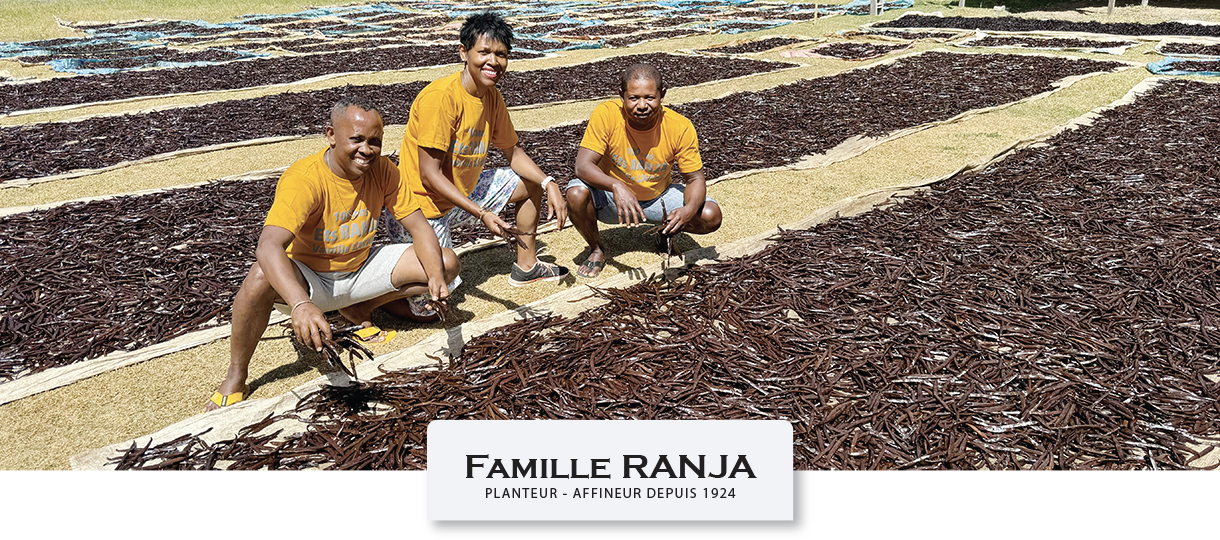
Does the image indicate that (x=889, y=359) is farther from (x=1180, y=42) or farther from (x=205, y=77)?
(x=1180, y=42)

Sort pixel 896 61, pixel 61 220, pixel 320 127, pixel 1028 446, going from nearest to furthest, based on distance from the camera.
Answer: pixel 1028 446, pixel 61 220, pixel 320 127, pixel 896 61

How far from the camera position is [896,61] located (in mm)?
13078

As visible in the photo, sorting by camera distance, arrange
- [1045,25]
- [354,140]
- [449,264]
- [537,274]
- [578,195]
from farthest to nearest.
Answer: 1. [1045,25]
2. [537,274]
3. [578,195]
4. [449,264]
5. [354,140]

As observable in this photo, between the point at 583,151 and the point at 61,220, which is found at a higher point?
the point at 583,151

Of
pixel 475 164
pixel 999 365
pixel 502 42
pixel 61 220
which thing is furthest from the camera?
pixel 61 220

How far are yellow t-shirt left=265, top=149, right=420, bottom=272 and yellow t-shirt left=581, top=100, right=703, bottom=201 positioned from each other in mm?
1250

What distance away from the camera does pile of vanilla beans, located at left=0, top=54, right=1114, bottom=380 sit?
159 inches

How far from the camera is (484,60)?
4.02 metres

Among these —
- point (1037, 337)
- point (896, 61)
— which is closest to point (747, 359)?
point (1037, 337)

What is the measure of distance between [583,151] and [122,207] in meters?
3.65

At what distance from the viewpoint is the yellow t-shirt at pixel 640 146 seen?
449 centimetres

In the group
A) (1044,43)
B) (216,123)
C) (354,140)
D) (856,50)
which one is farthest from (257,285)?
(1044,43)

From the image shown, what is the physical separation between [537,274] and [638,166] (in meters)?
0.85

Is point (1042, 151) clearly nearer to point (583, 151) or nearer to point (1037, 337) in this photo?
point (1037, 337)
